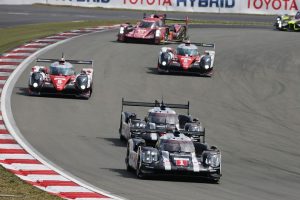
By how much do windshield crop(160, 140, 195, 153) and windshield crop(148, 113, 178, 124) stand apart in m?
4.14

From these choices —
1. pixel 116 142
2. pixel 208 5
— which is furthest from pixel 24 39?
pixel 116 142

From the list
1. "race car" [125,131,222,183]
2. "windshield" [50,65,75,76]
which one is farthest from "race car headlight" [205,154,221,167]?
"windshield" [50,65,75,76]

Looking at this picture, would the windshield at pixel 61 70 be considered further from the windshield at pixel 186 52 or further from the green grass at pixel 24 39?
the green grass at pixel 24 39

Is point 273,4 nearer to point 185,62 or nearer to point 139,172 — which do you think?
point 185,62

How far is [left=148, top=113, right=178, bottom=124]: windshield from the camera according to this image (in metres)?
30.6

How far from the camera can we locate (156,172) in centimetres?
2519

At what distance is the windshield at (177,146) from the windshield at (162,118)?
4136 millimetres

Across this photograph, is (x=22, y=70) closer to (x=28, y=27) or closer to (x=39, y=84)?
(x=39, y=84)

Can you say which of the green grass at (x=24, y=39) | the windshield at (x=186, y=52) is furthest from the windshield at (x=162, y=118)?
the windshield at (x=186, y=52)

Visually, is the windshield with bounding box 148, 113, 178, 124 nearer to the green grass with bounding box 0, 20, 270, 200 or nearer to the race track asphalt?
the race track asphalt

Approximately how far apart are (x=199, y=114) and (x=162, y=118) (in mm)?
7211

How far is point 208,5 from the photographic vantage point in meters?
75.2

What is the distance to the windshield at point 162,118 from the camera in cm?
3064

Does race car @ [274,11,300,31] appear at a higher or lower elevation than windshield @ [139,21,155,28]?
lower
